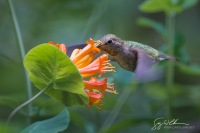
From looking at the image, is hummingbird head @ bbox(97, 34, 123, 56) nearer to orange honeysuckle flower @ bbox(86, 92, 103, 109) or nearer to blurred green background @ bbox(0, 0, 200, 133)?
blurred green background @ bbox(0, 0, 200, 133)

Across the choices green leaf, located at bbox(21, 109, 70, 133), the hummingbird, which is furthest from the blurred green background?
green leaf, located at bbox(21, 109, 70, 133)

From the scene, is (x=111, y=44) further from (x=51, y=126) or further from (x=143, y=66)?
(x=51, y=126)

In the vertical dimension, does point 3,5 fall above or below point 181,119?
above

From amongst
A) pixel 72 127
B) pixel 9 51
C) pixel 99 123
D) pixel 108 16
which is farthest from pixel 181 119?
pixel 9 51

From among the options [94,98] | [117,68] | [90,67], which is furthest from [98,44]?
[117,68]

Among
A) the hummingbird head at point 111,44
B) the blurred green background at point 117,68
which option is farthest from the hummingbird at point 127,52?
the blurred green background at point 117,68

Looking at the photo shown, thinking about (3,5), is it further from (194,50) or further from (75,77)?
(75,77)

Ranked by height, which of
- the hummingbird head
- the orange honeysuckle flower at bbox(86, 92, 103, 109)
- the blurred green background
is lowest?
the blurred green background
